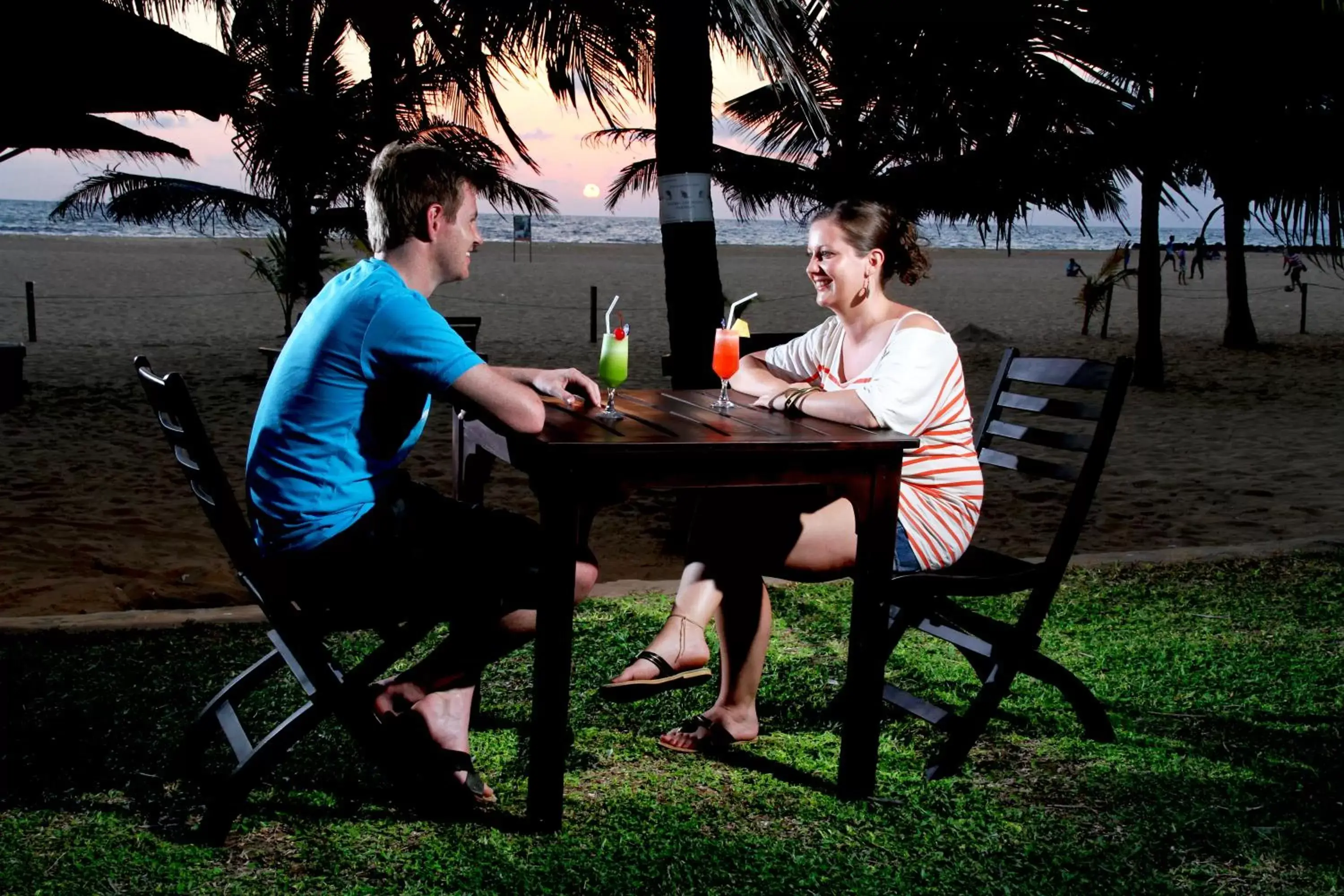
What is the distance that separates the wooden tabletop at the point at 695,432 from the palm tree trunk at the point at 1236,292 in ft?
50.7

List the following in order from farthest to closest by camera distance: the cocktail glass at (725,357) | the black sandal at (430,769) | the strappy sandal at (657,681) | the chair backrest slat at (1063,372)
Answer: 1. the cocktail glass at (725,357)
2. the chair backrest slat at (1063,372)
3. the strappy sandal at (657,681)
4. the black sandal at (430,769)

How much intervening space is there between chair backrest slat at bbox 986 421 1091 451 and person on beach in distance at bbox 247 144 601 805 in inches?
51.0

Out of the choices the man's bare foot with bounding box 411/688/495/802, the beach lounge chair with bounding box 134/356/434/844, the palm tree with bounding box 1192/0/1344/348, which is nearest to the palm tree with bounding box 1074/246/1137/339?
the palm tree with bounding box 1192/0/1344/348

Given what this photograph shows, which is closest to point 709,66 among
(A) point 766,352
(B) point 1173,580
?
(A) point 766,352

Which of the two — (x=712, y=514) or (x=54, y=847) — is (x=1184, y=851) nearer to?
(x=712, y=514)

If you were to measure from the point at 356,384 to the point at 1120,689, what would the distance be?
2.43 metres

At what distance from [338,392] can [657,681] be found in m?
1.02

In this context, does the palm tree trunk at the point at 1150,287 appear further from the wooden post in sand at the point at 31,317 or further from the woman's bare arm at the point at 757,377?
the wooden post in sand at the point at 31,317

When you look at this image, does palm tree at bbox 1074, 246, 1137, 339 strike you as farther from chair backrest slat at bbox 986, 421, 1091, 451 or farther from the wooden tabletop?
the wooden tabletop

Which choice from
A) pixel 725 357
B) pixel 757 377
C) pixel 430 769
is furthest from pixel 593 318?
pixel 430 769

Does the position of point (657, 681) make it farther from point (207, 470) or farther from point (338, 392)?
point (207, 470)

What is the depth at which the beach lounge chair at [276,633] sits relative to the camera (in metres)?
2.40

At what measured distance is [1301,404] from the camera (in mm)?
11133

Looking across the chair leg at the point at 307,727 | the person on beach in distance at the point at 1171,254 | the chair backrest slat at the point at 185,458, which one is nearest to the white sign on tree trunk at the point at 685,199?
the chair backrest slat at the point at 185,458
